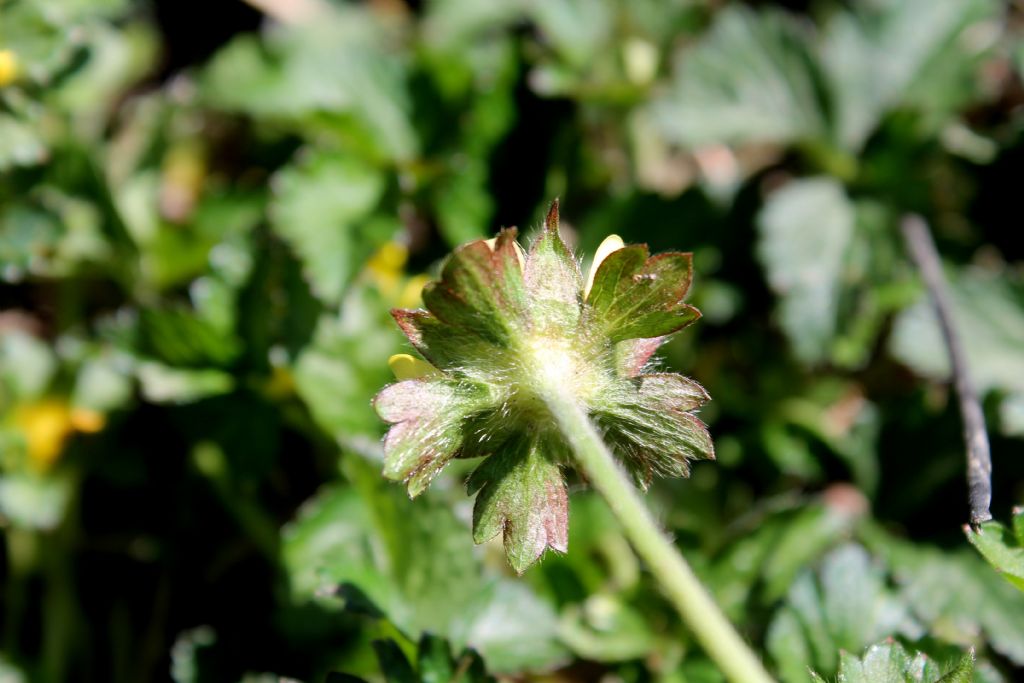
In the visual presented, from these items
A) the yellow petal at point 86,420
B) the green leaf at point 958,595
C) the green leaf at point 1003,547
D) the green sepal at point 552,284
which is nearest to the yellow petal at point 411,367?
the green sepal at point 552,284

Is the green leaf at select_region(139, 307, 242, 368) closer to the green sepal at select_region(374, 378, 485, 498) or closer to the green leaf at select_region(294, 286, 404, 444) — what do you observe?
the green leaf at select_region(294, 286, 404, 444)

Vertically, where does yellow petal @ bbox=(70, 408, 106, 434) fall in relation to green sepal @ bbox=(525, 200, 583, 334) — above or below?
below

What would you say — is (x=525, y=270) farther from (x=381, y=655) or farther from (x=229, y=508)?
(x=229, y=508)

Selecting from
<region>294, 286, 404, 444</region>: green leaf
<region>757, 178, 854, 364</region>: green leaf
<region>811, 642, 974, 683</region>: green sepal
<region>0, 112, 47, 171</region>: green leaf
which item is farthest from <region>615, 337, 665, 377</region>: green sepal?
<region>0, 112, 47, 171</region>: green leaf

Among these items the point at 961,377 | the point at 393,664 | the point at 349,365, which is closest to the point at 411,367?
the point at 393,664

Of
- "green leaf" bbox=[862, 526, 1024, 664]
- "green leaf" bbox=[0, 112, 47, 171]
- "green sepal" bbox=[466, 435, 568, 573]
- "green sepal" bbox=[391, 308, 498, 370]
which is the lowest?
"green leaf" bbox=[862, 526, 1024, 664]

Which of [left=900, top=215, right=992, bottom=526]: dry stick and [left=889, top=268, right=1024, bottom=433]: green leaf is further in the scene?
[left=889, top=268, right=1024, bottom=433]: green leaf
